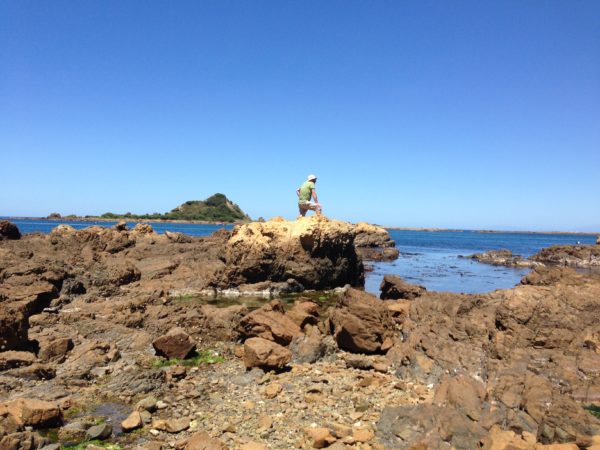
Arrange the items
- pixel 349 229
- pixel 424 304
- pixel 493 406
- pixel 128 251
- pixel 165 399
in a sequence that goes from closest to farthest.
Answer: pixel 493 406 → pixel 165 399 → pixel 424 304 → pixel 349 229 → pixel 128 251

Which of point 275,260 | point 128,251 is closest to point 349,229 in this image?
point 275,260

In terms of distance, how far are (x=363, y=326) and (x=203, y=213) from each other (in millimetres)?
179317

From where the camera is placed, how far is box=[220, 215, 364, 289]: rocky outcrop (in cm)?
2666

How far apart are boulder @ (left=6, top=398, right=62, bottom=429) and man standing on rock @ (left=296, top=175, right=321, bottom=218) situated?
60.5 ft

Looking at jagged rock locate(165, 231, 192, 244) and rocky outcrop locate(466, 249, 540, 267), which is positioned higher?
jagged rock locate(165, 231, 192, 244)

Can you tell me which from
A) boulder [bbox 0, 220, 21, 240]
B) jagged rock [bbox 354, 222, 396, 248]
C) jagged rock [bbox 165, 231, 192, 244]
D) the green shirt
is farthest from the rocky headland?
jagged rock [bbox 354, 222, 396, 248]

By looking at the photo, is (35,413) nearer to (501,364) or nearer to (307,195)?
(501,364)

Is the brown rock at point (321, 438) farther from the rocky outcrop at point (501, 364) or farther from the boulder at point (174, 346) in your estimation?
the boulder at point (174, 346)

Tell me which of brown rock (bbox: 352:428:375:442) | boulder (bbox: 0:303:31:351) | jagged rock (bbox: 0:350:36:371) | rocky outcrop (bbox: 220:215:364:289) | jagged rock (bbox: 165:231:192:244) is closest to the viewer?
brown rock (bbox: 352:428:375:442)

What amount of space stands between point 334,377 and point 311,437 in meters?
3.30

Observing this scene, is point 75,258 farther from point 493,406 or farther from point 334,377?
point 493,406

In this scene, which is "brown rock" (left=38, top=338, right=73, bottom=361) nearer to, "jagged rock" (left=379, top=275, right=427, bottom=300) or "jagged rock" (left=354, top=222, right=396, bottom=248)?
"jagged rock" (left=379, top=275, right=427, bottom=300)

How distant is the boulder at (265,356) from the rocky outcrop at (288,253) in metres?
15.0

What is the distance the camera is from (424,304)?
14242 mm
